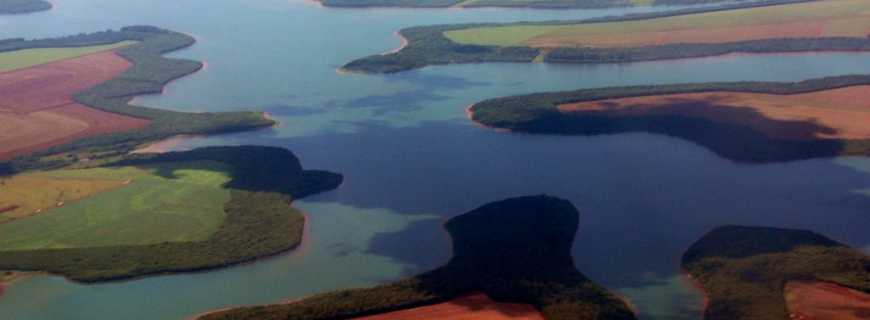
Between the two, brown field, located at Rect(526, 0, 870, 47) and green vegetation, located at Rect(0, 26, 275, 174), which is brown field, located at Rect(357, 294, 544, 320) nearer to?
green vegetation, located at Rect(0, 26, 275, 174)

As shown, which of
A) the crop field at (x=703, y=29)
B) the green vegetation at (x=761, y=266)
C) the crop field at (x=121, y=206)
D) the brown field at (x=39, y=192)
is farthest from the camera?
the crop field at (x=703, y=29)

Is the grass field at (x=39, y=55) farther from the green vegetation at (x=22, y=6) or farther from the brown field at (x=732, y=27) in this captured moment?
the brown field at (x=732, y=27)

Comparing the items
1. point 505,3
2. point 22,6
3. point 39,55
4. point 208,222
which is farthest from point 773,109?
point 22,6

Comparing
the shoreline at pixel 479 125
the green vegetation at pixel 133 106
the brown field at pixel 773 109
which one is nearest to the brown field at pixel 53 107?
the green vegetation at pixel 133 106

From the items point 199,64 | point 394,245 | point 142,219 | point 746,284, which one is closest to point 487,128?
point 394,245

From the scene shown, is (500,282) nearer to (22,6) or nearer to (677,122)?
(677,122)
